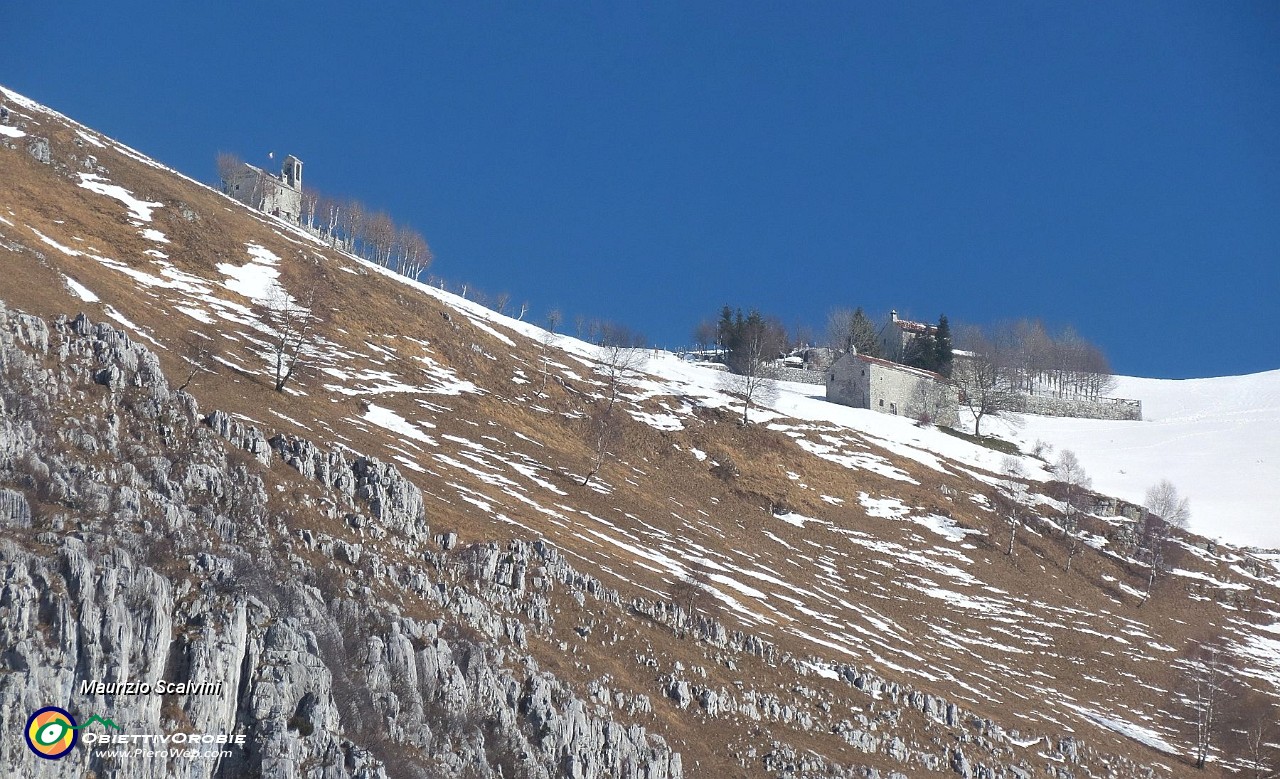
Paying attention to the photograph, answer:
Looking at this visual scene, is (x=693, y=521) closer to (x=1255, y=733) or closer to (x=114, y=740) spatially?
(x=1255, y=733)

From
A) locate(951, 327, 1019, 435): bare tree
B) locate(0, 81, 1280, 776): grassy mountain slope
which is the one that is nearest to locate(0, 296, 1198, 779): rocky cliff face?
locate(0, 81, 1280, 776): grassy mountain slope

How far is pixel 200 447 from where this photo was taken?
3891cm

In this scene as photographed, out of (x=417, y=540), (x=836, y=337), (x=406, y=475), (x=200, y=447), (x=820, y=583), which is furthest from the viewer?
(x=836, y=337)

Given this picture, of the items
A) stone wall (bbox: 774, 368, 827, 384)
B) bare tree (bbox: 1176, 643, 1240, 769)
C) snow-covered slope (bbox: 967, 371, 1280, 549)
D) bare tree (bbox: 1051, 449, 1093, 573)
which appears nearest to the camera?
bare tree (bbox: 1176, 643, 1240, 769)

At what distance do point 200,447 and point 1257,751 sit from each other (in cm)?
5602

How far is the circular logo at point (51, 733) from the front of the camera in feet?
82.2

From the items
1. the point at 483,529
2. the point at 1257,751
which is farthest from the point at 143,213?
the point at 1257,751

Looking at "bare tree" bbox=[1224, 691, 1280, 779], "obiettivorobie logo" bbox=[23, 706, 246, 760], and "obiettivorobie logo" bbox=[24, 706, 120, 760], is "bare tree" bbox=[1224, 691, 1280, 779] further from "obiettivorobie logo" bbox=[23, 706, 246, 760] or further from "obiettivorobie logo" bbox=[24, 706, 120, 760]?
"obiettivorobie logo" bbox=[24, 706, 120, 760]

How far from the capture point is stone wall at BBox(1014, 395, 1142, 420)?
151250 mm

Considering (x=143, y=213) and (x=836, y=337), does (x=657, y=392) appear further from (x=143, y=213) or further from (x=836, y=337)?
(x=836, y=337)

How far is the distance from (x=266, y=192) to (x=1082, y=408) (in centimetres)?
12090

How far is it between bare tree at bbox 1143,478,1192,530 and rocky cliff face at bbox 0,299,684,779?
241ft

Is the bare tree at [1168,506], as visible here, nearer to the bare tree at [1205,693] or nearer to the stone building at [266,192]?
the bare tree at [1205,693]

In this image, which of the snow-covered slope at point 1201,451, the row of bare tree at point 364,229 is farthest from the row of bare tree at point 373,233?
the snow-covered slope at point 1201,451
